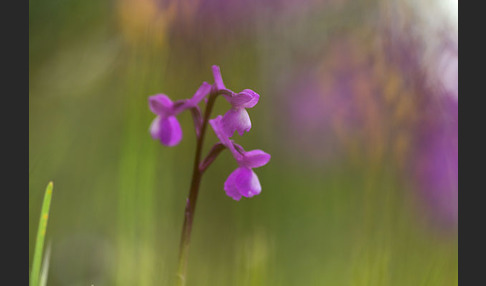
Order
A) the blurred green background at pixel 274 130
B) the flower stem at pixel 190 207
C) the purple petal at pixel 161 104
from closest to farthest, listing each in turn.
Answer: the flower stem at pixel 190 207, the purple petal at pixel 161 104, the blurred green background at pixel 274 130

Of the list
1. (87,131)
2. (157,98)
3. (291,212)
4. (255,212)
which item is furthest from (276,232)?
(157,98)

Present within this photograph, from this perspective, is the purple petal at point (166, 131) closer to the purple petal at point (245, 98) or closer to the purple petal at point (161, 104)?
the purple petal at point (161, 104)

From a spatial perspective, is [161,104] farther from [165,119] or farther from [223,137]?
[223,137]

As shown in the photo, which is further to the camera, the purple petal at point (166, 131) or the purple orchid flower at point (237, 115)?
the purple petal at point (166, 131)

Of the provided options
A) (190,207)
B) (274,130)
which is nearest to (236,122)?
(190,207)

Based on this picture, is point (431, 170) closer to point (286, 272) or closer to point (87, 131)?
point (286, 272)

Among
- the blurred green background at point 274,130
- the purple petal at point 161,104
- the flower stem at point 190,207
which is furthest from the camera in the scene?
the blurred green background at point 274,130

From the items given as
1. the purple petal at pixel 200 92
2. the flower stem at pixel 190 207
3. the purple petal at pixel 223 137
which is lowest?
the flower stem at pixel 190 207

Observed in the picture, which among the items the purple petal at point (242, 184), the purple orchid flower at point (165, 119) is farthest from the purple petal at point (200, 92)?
the purple petal at point (242, 184)
